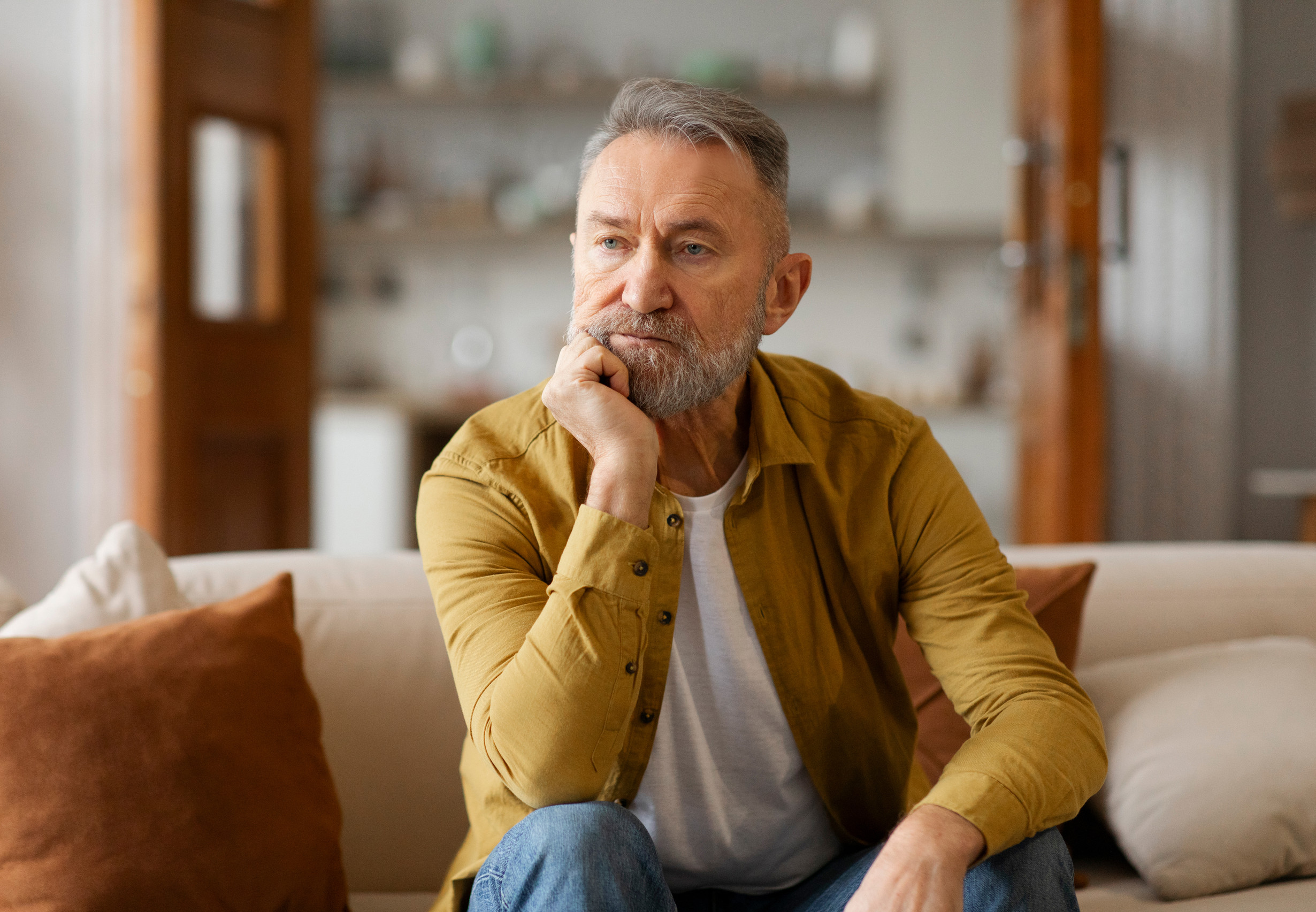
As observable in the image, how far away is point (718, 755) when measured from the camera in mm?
1173

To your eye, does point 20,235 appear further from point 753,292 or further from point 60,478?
point 753,292

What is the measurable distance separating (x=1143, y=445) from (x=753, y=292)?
8.84ft

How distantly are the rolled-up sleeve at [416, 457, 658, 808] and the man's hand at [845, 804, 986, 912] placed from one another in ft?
0.83

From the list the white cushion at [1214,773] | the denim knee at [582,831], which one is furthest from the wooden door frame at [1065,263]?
the denim knee at [582,831]

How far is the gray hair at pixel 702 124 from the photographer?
1135 mm

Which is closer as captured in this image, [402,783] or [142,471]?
[402,783]

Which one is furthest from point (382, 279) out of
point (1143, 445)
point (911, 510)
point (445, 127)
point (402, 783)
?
point (911, 510)

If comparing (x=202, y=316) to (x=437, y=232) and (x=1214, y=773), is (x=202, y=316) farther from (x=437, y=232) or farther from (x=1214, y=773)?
(x=1214, y=773)

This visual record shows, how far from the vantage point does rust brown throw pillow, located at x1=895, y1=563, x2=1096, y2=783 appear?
4.83ft

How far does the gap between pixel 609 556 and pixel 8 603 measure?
2.96 feet

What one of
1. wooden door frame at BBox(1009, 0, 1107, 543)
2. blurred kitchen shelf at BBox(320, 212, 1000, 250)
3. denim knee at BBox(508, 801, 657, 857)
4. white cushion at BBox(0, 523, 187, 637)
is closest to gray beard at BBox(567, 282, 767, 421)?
denim knee at BBox(508, 801, 657, 857)

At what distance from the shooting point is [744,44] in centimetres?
551

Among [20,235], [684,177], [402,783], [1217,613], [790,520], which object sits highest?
[20,235]

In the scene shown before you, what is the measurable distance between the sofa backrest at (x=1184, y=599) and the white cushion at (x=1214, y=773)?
153 mm
